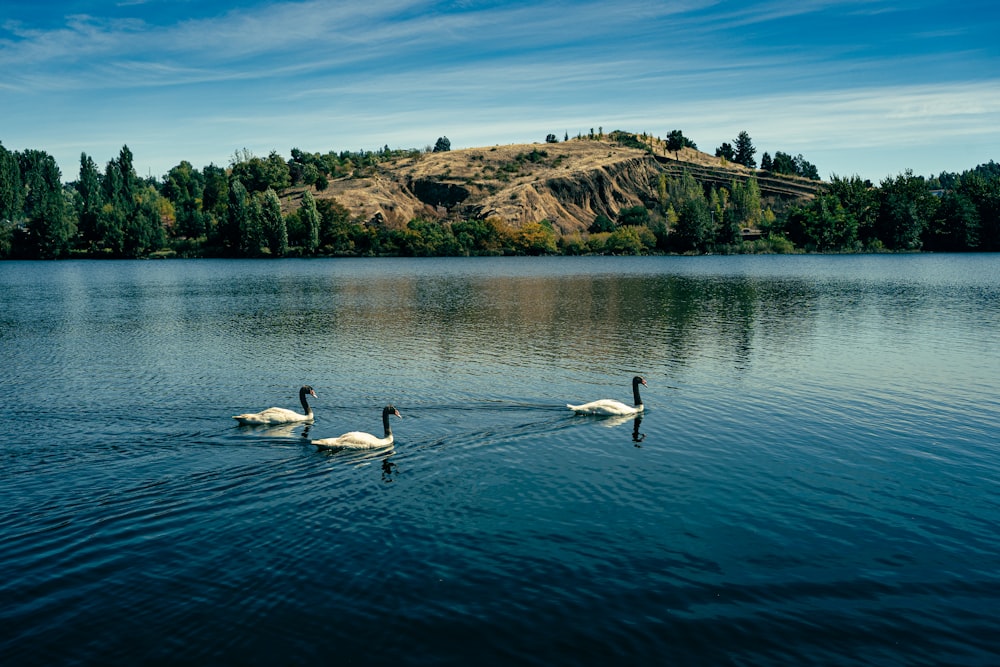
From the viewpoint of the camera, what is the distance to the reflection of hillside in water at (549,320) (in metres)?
50.1

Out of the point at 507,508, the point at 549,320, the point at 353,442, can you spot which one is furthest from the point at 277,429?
the point at 549,320

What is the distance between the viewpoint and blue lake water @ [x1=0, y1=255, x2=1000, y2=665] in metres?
14.8

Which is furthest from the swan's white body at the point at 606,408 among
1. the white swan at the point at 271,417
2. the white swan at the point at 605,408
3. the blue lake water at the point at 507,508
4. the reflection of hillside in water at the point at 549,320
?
the white swan at the point at 271,417

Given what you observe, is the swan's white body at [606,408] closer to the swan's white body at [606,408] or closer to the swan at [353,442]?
the swan's white body at [606,408]

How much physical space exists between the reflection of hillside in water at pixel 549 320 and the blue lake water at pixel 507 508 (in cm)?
164

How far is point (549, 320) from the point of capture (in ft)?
219

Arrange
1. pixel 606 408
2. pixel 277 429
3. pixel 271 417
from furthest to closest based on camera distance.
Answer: pixel 606 408
pixel 271 417
pixel 277 429

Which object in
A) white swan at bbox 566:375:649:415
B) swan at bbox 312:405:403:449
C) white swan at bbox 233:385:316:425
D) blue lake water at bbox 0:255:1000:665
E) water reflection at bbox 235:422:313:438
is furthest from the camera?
white swan at bbox 566:375:649:415

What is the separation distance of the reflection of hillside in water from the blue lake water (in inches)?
64.4

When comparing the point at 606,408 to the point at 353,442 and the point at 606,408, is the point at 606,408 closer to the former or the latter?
the point at 606,408

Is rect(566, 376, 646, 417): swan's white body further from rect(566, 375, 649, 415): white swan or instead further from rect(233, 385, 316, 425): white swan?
rect(233, 385, 316, 425): white swan

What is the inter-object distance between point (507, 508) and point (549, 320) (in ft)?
151

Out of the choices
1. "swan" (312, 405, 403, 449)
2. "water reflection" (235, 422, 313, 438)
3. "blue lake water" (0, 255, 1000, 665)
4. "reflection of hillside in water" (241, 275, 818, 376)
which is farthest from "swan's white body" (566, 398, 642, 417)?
"reflection of hillside in water" (241, 275, 818, 376)

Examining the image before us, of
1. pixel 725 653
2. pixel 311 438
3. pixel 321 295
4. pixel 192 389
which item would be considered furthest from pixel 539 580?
pixel 321 295
